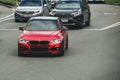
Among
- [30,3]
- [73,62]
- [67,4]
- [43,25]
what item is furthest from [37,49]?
[30,3]

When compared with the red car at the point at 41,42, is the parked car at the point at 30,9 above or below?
below

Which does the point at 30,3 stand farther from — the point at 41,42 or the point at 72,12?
the point at 41,42

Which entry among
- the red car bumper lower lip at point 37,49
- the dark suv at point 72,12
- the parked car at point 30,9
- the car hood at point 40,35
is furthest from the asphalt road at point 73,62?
the parked car at point 30,9

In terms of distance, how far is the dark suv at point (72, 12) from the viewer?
33.5m

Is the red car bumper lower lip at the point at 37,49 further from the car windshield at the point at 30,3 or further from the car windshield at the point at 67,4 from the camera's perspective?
the car windshield at the point at 30,3

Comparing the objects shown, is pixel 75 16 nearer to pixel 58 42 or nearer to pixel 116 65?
pixel 58 42

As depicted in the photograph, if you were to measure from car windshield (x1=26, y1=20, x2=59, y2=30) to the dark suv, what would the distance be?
11.7 meters

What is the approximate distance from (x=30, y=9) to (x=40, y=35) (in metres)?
20.4

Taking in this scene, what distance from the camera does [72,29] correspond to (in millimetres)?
33656

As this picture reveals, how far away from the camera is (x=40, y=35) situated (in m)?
20.0

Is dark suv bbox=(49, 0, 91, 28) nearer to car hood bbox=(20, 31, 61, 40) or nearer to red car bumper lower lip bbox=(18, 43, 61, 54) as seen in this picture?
car hood bbox=(20, 31, 61, 40)

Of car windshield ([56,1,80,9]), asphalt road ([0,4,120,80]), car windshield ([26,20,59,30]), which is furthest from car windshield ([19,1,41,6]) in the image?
car windshield ([26,20,59,30])

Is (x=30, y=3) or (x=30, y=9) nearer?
(x=30, y=9)

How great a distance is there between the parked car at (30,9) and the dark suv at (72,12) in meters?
4.51
